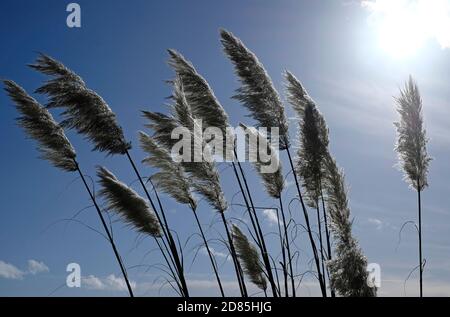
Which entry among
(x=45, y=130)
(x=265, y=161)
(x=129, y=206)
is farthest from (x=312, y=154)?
(x=45, y=130)

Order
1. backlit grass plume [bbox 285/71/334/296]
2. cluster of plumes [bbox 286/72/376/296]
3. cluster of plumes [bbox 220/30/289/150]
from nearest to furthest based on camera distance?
cluster of plumes [bbox 286/72/376/296]
backlit grass plume [bbox 285/71/334/296]
cluster of plumes [bbox 220/30/289/150]

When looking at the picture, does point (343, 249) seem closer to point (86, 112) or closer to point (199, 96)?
point (199, 96)

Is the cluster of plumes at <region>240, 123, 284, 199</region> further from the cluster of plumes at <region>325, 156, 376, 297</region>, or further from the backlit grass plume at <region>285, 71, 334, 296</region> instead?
the cluster of plumes at <region>325, 156, 376, 297</region>

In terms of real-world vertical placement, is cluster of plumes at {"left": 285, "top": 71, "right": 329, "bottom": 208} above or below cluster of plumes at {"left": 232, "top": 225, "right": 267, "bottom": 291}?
above

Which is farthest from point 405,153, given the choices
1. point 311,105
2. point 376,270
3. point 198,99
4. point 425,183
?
point 198,99

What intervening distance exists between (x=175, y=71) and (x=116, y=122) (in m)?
0.88

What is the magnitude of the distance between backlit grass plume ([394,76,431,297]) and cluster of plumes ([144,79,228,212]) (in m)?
2.12

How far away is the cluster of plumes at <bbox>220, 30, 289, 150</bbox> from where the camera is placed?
610cm

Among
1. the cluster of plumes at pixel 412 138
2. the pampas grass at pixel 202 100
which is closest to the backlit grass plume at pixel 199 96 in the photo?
the pampas grass at pixel 202 100

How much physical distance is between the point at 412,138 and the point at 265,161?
1649 millimetres

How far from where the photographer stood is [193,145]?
18.7 feet

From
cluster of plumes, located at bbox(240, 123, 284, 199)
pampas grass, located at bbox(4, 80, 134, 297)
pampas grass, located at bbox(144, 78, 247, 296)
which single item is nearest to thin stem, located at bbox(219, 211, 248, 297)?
pampas grass, located at bbox(144, 78, 247, 296)
